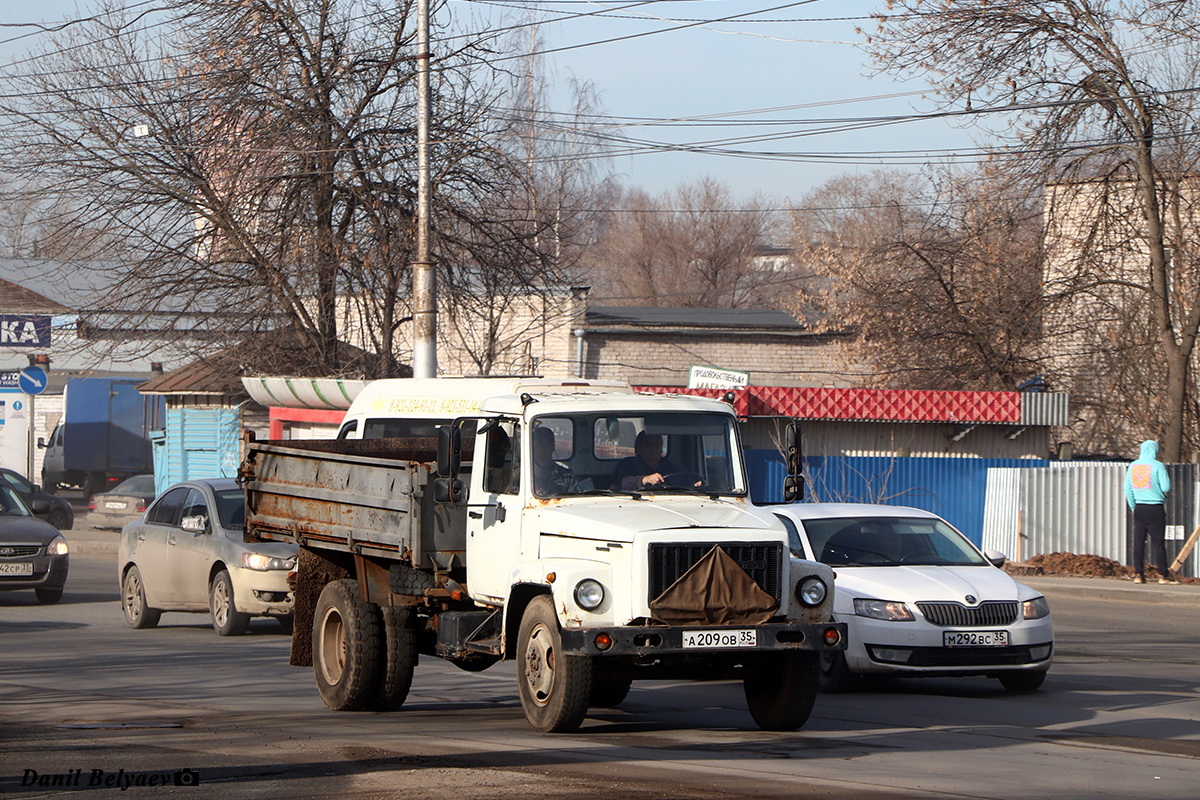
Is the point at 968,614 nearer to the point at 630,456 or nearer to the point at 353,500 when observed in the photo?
the point at 630,456

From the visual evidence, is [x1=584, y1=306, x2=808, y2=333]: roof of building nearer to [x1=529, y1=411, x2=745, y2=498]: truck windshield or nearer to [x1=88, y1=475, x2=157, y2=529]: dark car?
[x1=88, y1=475, x2=157, y2=529]: dark car

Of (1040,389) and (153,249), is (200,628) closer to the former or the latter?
(153,249)

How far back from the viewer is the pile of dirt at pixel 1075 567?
20.9 m

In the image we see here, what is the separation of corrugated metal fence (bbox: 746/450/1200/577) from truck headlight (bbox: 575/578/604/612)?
15801 millimetres

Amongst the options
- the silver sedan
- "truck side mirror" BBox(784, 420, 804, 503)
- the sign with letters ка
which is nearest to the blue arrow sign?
the sign with letters ка

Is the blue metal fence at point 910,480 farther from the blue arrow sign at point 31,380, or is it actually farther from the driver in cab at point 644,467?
the driver in cab at point 644,467

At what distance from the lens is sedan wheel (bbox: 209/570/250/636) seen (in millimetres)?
13484

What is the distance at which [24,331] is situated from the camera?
3975cm

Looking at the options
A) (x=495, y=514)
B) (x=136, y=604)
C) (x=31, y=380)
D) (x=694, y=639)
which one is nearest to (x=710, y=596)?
(x=694, y=639)

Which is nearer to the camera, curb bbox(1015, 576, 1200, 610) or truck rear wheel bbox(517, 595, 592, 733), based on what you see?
truck rear wheel bbox(517, 595, 592, 733)

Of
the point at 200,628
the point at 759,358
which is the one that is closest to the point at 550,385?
the point at 200,628

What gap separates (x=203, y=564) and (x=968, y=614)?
806 centimetres

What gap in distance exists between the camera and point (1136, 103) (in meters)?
23.4

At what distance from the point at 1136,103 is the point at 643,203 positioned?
5356 cm
